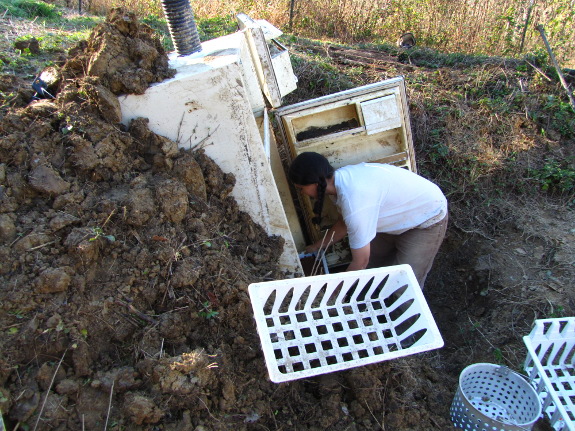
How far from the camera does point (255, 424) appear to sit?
2145 millimetres

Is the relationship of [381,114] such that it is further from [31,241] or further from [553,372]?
[31,241]

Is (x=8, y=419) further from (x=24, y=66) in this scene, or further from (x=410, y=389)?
(x=24, y=66)

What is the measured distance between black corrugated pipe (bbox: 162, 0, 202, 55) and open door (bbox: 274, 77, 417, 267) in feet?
2.62

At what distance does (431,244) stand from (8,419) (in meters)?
2.98

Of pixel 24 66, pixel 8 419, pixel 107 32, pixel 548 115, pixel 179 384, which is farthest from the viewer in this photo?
pixel 548 115

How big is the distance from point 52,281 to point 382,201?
7.00 ft

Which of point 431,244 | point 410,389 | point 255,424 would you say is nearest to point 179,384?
point 255,424

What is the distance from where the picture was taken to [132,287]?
7.56 feet

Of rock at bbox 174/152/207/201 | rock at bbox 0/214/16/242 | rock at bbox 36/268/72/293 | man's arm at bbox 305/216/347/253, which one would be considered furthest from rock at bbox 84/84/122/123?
man's arm at bbox 305/216/347/253

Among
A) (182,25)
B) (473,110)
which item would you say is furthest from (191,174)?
(473,110)

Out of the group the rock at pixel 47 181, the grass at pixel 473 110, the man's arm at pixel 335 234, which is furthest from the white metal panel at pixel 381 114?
the rock at pixel 47 181

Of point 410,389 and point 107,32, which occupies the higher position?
point 107,32

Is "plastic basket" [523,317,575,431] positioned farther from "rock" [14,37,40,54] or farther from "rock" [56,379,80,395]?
"rock" [14,37,40,54]

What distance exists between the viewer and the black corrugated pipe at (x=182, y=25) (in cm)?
304
